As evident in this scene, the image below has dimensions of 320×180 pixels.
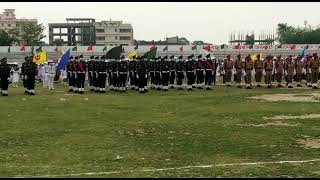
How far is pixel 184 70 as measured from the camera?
28.7 m

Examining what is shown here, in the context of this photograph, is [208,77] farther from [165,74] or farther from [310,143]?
[310,143]

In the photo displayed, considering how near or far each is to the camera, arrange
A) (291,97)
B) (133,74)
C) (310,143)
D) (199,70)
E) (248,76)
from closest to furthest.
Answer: (310,143) < (291,97) < (133,74) < (199,70) < (248,76)

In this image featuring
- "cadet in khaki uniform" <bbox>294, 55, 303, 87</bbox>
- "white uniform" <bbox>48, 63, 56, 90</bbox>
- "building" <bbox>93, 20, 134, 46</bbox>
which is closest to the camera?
"cadet in khaki uniform" <bbox>294, 55, 303, 87</bbox>

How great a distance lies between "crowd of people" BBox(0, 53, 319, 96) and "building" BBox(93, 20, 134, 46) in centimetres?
9835

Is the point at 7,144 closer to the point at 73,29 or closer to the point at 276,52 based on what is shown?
the point at 276,52

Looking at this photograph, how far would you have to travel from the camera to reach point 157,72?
28078 mm

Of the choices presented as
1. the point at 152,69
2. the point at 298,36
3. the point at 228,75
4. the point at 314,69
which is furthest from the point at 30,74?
the point at 298,36

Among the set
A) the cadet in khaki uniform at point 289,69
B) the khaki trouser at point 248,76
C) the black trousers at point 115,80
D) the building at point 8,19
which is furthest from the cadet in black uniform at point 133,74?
the building at point 8,19

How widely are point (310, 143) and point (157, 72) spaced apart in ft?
56.0

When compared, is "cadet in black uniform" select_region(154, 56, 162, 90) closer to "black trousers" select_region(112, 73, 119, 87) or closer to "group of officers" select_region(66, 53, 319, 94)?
"group of officers" select_region(66, 53, 319, 94)

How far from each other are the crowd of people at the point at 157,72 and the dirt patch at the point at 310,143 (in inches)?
609

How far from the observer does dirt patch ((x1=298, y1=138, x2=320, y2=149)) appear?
1111 cm

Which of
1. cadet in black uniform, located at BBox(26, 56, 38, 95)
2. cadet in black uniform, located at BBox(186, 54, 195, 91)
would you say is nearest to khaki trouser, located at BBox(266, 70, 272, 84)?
cadet in black uniform, located at BBox(186, 54, 195, 91)

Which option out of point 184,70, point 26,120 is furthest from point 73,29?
point 26,120
